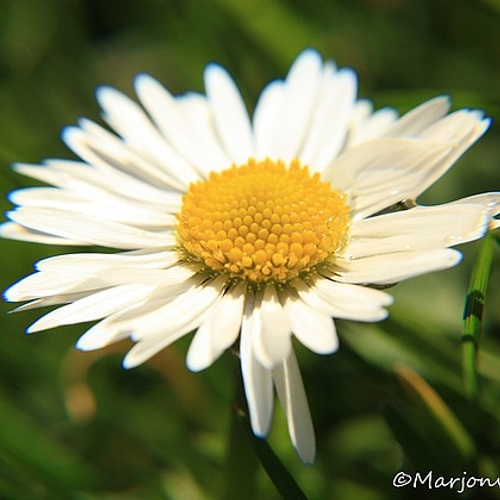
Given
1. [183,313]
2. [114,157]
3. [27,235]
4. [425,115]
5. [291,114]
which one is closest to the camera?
[183,313]

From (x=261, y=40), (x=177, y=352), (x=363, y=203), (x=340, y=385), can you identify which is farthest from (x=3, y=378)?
(x=261, y=40)

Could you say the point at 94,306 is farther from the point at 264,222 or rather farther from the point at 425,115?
the point at 425,115

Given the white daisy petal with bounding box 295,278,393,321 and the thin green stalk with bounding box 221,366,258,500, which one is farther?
the thin green stalk with bounding box 221,366,258,500

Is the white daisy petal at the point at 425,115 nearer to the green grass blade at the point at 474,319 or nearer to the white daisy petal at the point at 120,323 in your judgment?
the green grass blade at the point at 474,319

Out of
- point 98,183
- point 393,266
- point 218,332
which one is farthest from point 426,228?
point 98,183

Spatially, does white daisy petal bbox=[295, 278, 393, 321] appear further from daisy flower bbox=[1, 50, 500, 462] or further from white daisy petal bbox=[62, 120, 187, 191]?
white daisy petal bbox=[62, 120, 187, 191]

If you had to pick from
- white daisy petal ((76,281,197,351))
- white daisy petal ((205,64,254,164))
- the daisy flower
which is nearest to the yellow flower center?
the daisy flower

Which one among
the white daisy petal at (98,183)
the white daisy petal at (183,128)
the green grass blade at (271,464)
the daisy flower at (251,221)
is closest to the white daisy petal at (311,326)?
the daisy flower at (251,221)
